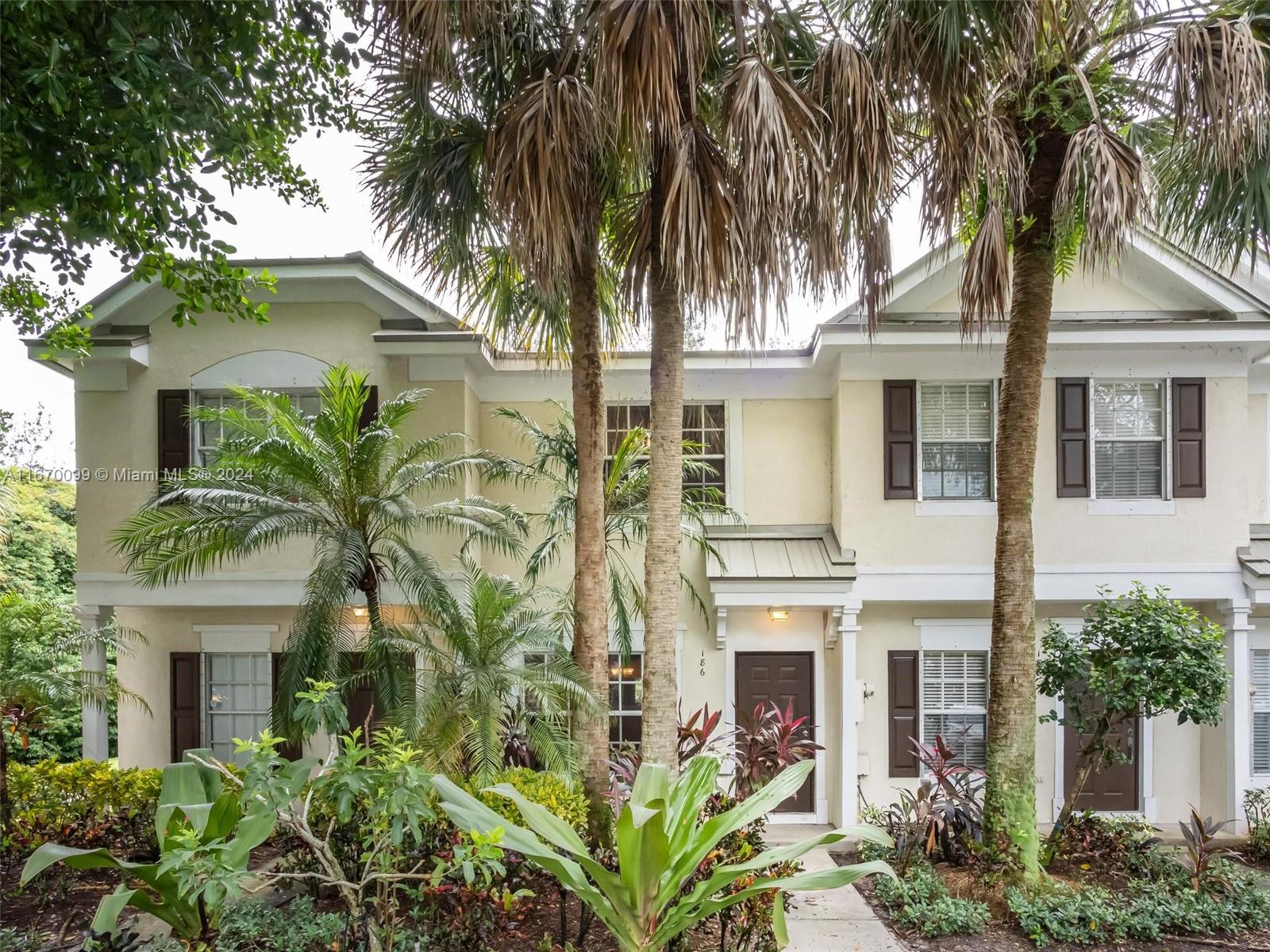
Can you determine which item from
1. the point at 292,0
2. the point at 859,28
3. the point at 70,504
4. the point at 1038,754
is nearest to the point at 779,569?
the point at 1038,754

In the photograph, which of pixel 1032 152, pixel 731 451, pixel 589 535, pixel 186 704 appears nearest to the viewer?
pixel 1032 152

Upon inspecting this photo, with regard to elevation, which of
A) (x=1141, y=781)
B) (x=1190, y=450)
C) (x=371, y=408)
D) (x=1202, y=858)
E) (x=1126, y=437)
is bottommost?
(x=1141, y=781)

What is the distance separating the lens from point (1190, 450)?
9.62 meters

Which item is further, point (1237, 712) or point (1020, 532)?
point (1237, 712)

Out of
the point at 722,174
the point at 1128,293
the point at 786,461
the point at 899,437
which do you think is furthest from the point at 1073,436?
the point at 722,174

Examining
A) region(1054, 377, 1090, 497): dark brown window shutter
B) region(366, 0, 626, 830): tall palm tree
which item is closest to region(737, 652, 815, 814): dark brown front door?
region(366, 0, 626, 830): tall palm tree

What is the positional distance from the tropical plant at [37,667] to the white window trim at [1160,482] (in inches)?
462

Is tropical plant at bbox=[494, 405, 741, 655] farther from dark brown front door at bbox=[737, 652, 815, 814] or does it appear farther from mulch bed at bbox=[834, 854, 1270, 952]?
mulch bed at bbox=[834, 854, 1270, 952]

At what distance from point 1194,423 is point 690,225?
8055 mm

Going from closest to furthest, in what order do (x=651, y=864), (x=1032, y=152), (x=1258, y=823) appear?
(x=651, y=864) → (x=1032, y=152) → (x=1258, y=823)

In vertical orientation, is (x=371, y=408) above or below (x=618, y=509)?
above

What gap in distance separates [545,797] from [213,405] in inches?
278

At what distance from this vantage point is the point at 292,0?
5496 millimetres

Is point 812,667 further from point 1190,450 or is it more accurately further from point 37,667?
point 37,667
